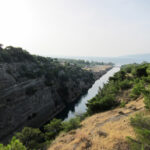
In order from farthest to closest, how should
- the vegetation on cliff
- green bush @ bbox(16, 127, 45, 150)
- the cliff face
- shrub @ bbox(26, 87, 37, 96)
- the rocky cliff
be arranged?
shrub @ bbox(26, 87, 37, 96) → the rocky cliff → the cliff face → the vegetation on cliff → green bush @ bbox(16, 127, 45, 150)

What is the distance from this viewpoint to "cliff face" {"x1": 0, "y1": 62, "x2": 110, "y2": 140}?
29469 millimetres

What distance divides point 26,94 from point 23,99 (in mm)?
1997

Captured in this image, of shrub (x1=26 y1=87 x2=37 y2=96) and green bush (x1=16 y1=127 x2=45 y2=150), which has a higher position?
shrub (x1=26 y1=87 x2=37 y2=96)

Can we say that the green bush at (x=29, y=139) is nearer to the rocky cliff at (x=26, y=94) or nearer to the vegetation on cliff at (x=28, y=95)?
the vegetation on cliff at (x=28, y=95)

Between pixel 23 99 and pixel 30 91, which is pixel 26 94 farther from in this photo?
pixel 23 99

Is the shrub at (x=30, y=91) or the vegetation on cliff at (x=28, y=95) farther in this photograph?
the shrub at (x=30, y=91)

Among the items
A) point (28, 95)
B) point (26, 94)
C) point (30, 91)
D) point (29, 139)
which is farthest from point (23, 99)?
point (29, 139)

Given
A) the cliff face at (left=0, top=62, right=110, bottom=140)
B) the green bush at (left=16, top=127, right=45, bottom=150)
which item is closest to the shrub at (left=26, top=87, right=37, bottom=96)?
the cliff face at (left=0, top=62, right=110, bottom=140)

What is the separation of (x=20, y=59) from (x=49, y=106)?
25.5 meters

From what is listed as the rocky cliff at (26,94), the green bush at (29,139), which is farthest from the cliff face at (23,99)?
the green bush at (29,139)

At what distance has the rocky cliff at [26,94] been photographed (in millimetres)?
29927

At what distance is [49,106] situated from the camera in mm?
42906

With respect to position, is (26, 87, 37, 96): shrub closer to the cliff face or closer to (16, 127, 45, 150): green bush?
the cliff face

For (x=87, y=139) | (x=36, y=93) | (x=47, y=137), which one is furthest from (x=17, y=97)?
(x=87, y=139)
